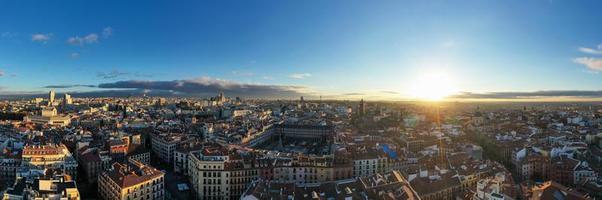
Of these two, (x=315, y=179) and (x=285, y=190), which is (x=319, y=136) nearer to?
(x=315, y=179)

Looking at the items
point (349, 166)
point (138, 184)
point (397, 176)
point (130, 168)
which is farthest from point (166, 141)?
point (397, 176)

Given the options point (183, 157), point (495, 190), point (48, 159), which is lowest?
point (183, 157)

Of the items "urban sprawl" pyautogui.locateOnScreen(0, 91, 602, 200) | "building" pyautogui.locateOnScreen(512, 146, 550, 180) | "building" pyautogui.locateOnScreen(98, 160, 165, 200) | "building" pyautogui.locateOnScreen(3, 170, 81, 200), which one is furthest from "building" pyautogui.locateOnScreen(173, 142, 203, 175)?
"building" pyautogui.locateOnScreen(512, 146, 550, 180)

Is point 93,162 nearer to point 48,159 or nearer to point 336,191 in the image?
point 48,159

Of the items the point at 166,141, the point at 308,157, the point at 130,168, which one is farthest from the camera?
the point at 166,141

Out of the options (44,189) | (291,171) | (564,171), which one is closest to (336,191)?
(291,171)

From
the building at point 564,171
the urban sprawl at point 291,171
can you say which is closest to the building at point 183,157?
the urban sprawl at point 291,171

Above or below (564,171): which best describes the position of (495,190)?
above

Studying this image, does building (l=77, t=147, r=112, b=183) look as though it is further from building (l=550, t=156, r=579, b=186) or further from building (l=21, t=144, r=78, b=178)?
building (l=550, t=156, r=579, b=186)
